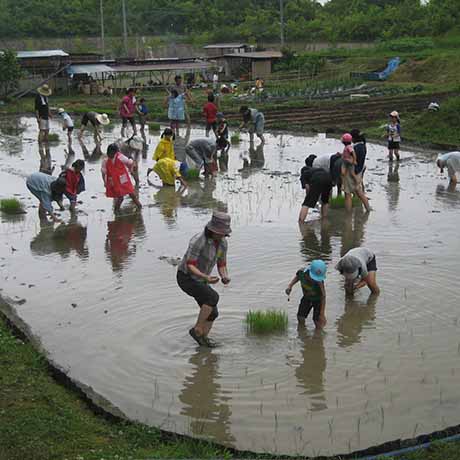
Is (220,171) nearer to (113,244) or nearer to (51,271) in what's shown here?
(113,244)

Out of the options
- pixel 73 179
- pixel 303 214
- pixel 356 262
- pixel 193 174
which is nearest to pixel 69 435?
pixel 356 262

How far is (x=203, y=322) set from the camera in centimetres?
739

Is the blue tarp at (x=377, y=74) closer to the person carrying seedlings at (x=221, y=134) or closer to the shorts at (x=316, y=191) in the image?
the person carrying seedlings at (x=221, y=134)

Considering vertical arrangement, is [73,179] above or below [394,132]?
below

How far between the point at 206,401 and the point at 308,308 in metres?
1.82

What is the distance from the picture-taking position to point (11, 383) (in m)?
6.45

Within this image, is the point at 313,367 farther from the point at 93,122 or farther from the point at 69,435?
the point at 93,122

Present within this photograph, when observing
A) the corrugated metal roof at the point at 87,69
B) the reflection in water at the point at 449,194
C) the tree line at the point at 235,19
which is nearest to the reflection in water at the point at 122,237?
the reflection in water at the point at 449,194

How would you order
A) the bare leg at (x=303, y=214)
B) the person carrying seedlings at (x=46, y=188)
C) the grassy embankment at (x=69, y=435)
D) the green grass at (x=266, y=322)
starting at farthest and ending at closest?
the person carrying seedlings at (x=46, y=188) < the bare leg at (x=303, y=214) < the green grass at (x=266, y=322) < the grassy embankment at (x=69, y=435)

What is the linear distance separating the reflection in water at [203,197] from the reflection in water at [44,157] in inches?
131

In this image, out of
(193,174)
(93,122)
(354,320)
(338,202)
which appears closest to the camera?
(354,320)

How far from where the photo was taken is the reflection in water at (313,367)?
6.44m

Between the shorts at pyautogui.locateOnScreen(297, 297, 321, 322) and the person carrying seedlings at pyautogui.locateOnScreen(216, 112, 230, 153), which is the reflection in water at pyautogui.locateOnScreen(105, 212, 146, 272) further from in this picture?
the person carrying seedlings at pyautogui.locateOnScreen(216, 112, 230, 153)

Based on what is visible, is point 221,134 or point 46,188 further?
point 221,134
